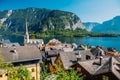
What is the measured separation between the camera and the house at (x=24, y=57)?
4716cm

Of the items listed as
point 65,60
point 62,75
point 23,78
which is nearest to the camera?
point 23,78

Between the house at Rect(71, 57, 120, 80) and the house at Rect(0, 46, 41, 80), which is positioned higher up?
the house at Rect(0, 46, 41, 80)

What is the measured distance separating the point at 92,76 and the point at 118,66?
5.20 meters

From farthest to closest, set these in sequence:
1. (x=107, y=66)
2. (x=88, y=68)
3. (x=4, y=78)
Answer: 1. (x=88, y=68)
2. (x=107, y=66)
3. (x=4, y=78)

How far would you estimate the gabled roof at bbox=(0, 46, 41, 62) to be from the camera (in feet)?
154

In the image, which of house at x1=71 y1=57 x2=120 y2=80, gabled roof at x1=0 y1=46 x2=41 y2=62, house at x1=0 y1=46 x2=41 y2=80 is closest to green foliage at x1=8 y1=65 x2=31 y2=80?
house at x1=71 y1=57 x2=120 y2=80

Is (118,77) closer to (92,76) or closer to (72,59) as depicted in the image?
(92,76)

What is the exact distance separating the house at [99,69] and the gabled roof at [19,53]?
31.4 ft

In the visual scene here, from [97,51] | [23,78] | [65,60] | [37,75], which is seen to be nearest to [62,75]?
[23,78]

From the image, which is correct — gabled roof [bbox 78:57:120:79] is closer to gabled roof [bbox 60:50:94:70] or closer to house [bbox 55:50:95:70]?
house [bbox 55:50:95:70]

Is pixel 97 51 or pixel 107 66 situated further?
pixel 97 51

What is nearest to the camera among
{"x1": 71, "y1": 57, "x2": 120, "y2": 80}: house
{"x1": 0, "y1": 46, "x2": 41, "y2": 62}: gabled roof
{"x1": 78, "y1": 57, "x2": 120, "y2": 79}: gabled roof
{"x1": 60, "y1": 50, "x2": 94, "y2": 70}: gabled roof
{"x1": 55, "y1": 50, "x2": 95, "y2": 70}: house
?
{"x1": 71, "y1": 57, "x2": 120, "y2": 80}: house

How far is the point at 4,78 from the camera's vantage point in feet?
145

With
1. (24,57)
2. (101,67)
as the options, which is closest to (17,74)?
(24,57)
